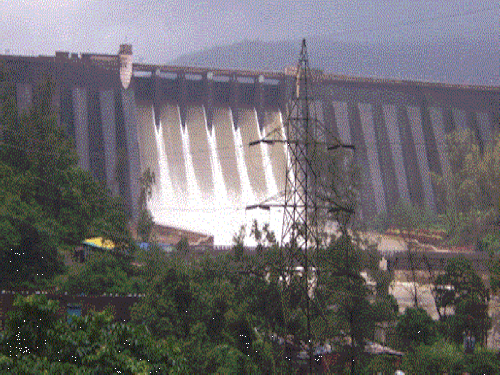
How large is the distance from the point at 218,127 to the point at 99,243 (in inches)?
903

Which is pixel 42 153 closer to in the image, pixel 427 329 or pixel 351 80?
pixel 427 329

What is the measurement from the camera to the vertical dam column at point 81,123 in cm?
4056

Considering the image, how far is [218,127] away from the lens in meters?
45.5

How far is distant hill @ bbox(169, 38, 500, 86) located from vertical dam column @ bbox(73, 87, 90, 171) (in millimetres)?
76920

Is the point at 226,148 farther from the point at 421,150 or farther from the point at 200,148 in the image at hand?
the point at 421,150

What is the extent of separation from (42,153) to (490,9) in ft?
476

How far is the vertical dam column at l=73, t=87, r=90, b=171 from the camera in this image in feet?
133

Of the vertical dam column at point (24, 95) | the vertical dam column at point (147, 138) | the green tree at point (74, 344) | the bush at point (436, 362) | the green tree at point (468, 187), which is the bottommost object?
the bush at point (436, 362)

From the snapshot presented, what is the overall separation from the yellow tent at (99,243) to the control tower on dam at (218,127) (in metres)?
15.7

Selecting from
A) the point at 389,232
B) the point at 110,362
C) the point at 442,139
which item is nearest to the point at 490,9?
the point at 442,139

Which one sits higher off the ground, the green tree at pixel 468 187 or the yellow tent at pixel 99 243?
the green tree at pixel 468 187

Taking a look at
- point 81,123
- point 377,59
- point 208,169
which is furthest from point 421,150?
point 377,59

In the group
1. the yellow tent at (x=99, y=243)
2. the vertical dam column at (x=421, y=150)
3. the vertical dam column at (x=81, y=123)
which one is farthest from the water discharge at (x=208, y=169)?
the yellow tent at (x=99, y=243)

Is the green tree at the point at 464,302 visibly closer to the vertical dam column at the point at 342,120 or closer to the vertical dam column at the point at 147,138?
the vertical dam column at the point at 147,138
